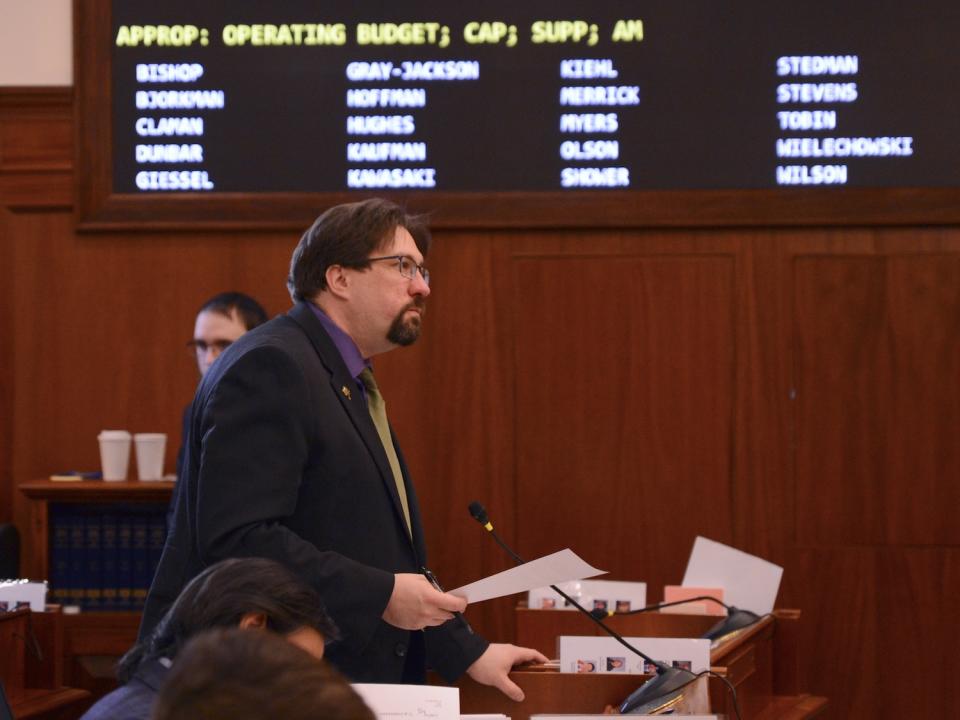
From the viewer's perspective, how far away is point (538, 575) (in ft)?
6.85

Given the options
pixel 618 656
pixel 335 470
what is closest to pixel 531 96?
pixel 335 470

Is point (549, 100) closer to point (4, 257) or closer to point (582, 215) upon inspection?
point (582, 215)

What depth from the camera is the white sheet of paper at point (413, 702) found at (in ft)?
6.09

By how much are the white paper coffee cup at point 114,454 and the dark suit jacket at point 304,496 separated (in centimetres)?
182

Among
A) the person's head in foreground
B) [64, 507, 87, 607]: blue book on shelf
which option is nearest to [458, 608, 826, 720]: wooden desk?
the person's head in foreground

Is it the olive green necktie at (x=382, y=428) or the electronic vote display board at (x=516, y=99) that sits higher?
the electronic vote display board at (x=516, y=99)

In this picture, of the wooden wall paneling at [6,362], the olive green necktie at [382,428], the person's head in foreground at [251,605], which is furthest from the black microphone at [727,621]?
the wooden wall paneling at [6,362]

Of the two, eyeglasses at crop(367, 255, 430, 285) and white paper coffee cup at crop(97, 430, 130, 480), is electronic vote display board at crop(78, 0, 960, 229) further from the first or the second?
eyeglasses at crop(367, 255, 430, 285)

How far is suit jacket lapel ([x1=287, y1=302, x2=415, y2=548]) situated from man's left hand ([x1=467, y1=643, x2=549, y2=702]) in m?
0.29

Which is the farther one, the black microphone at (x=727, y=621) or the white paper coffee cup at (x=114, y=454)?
the white paper coffee cup at (x=114, y=454)

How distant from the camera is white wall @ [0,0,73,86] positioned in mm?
4434

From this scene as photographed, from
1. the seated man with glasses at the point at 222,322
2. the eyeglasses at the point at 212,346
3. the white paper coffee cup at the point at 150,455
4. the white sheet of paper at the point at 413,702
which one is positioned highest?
the seated man with glasses at the point at 222,322

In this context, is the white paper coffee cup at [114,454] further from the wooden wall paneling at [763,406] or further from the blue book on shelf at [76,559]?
the wooden wall paneling at [763,406]

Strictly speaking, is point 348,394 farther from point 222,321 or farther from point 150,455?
point 150,455
